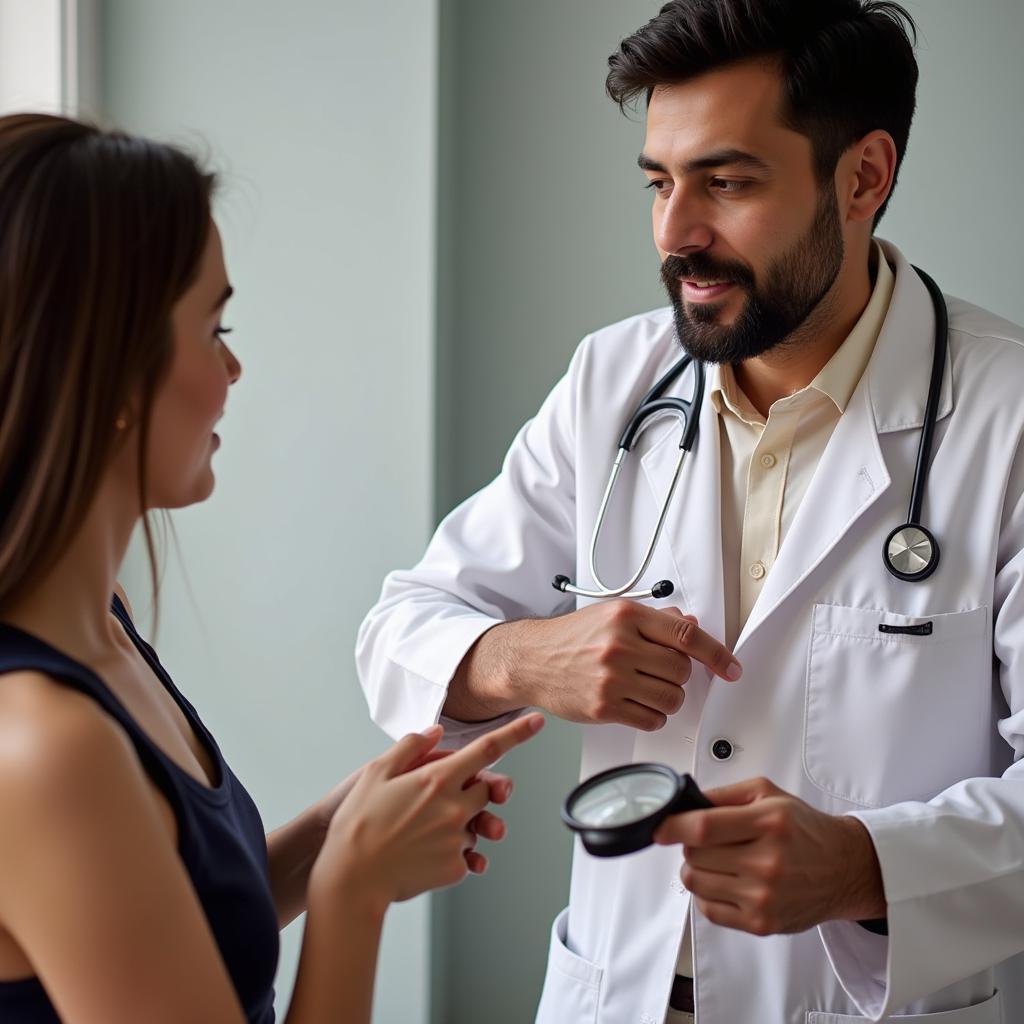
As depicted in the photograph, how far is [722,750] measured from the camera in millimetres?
1407

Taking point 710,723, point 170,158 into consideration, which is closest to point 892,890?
point 710,723

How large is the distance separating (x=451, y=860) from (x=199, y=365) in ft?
1.51

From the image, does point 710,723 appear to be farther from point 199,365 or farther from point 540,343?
point 540,343

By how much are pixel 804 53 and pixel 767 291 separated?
1.01 ft

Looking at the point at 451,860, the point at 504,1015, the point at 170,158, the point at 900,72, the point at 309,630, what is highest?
the point at 900,72

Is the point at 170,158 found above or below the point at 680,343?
above

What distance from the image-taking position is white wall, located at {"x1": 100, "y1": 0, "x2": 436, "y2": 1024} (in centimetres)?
206

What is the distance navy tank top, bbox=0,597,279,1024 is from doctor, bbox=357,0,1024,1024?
1.44 ft

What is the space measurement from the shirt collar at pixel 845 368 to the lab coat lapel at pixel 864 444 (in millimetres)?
26

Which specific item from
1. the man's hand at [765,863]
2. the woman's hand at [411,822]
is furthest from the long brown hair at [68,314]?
the man's hand at [765,863]

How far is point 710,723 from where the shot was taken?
142 cm

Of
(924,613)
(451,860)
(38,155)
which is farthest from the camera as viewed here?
(924,613)

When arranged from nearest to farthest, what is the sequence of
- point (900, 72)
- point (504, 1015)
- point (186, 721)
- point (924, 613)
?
1. point (186, 721)
2. point (924, 613)
3. point (900, 72)
4. point (504, 1015)

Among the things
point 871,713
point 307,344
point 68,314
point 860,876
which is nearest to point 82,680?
point 68,314
